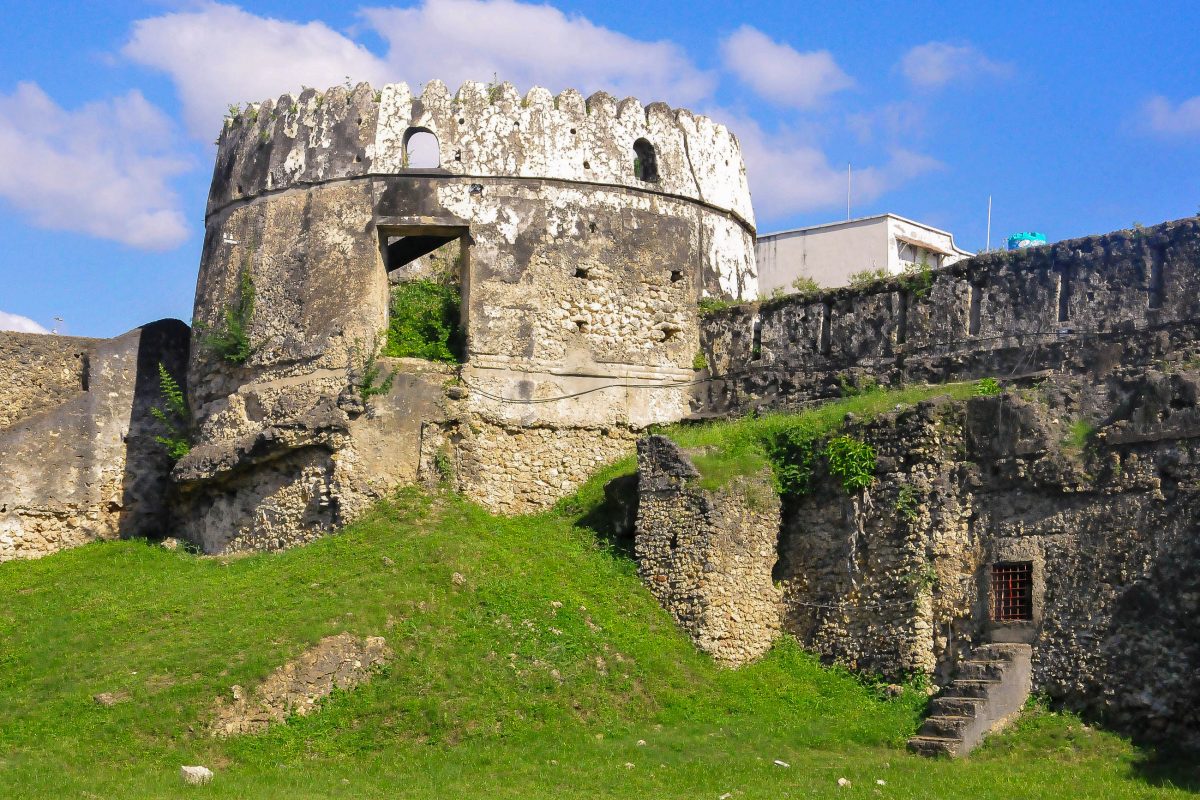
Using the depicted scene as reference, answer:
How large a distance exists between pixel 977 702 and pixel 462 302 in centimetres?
980

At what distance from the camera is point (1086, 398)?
62.4 ft

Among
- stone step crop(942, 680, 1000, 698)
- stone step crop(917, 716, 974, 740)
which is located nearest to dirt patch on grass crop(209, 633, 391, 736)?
stone step crop(917, 716, 974, 740)

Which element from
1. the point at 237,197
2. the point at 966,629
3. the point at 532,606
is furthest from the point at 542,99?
the point at 966,629

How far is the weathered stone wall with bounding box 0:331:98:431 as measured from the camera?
86.5 feet

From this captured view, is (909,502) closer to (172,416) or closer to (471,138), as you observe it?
(471,138)

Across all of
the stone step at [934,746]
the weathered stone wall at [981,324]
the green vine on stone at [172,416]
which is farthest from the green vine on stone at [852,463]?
the green vine on stone at [172,416]

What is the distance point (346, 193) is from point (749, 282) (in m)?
6.52

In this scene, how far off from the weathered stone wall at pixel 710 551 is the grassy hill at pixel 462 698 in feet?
0.97

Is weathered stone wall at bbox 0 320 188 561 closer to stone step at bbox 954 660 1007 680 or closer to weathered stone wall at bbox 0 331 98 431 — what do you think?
weathered stone wall at bbox 0 331 98 431

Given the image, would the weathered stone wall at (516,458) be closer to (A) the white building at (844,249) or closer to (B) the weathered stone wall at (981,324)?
(B) the weathered stone wall at (981,324)

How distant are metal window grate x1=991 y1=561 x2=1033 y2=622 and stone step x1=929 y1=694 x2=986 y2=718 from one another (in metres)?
1.30

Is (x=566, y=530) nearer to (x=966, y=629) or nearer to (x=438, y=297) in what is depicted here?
(x=438, y=297)

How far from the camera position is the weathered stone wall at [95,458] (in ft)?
83.6

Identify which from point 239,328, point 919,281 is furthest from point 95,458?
point 919,281
